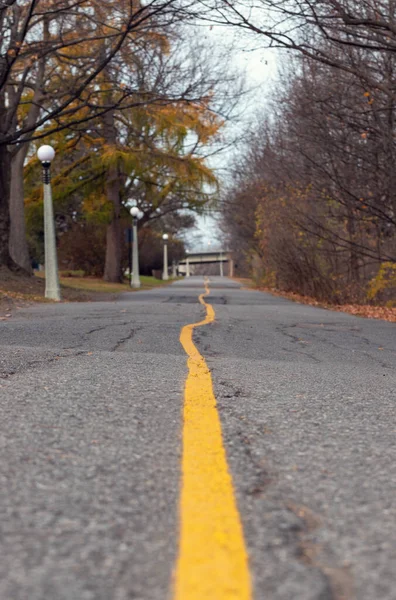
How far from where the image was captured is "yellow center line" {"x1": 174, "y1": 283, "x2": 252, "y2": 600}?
5.40 feet

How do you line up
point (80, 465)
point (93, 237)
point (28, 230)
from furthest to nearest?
point (93, 237) → point (28, 230) → point (80, 465)

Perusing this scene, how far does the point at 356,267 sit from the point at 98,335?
1279 cm

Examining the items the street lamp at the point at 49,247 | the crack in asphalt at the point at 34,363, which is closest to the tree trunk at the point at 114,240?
the street lamp at the point at 49,247

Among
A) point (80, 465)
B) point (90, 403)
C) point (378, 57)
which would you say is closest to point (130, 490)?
point (80, 465)

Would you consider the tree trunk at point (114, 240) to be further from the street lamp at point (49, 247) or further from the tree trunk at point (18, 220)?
the street lamp at point (49, 247)

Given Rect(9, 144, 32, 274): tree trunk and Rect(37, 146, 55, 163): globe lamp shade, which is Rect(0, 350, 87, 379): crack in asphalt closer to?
Rect(37, 146, 55, 163): globe lamp shade

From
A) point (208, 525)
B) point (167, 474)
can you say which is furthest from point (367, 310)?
point (208, 525)

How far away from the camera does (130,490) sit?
7.78ft

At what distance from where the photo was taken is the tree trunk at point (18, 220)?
24.8m

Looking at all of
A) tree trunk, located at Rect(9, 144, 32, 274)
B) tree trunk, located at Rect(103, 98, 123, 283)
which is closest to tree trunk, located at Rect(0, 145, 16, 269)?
tree trunk, located at Rect(9, 144, 32, 274)

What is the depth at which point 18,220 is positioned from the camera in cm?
2533

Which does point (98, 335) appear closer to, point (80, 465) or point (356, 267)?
point (80, 465)

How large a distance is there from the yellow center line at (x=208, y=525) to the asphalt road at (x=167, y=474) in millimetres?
31

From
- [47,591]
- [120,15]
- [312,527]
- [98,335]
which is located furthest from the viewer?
[120,15]
